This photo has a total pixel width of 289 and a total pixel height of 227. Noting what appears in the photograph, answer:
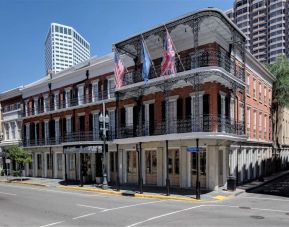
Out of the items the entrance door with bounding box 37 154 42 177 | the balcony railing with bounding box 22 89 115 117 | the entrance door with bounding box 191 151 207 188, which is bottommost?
the entrance door with bounding box 37 154 42 177

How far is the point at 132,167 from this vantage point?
2823cm

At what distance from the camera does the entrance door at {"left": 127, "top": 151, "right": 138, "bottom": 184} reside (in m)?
27.9

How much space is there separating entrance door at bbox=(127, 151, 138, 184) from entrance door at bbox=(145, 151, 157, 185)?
1410 mm

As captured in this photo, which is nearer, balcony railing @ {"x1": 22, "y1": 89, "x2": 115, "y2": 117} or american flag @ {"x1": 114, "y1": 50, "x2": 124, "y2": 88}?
american flag @ {"x1": 114, "y1": 50, "x2": 124, "y2": 88}

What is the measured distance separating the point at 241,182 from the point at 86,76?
17115 millimetres

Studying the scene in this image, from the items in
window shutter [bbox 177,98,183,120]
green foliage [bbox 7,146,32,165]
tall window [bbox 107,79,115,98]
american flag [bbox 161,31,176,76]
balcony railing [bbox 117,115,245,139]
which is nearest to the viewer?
american flag [bbox 161,31,176,76]

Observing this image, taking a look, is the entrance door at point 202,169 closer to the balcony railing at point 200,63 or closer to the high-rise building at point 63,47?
the balcony railing at point 200,63

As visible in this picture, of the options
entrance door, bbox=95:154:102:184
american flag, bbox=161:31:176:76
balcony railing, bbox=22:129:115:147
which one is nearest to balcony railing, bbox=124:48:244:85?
american flag, bbox=161:31:176:76

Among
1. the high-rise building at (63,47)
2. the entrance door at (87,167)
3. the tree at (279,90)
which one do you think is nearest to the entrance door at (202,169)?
the entrance door at (87,167)

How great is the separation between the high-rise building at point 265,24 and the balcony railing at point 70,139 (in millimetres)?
102794

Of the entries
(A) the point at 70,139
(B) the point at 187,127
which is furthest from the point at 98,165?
(B) the point at 187,127

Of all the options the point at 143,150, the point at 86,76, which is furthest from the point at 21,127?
the point at 143,150

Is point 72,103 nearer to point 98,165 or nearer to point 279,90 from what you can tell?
point 98,165

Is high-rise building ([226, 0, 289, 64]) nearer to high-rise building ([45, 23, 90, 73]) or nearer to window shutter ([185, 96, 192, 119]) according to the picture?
high-rise building ([45, 23, 90, 73])
